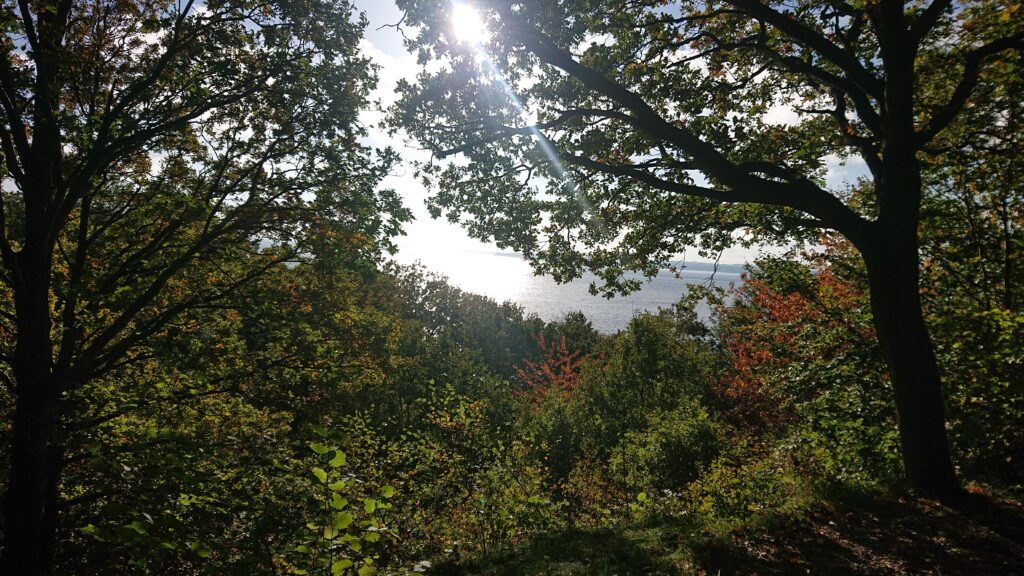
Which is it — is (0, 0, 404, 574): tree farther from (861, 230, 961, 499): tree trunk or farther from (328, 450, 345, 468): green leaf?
(861, 230, 961, 499): tree trunk

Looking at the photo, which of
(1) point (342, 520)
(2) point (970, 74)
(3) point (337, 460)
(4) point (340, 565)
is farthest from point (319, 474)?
(2) point (970, 74)

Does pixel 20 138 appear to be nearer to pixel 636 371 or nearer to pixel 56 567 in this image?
pixel 56 567

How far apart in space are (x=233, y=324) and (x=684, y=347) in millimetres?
24051

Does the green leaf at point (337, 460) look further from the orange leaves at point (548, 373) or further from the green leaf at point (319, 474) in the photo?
the orange leaves at point (548, 373)

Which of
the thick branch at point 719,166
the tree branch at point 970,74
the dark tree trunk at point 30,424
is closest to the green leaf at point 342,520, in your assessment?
the thick branch at point 719,166

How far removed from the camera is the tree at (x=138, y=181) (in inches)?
232

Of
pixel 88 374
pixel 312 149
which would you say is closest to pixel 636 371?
pixel 312 149

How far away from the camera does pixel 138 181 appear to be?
838 cm

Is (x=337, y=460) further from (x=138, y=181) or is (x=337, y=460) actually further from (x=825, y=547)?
(x=138, y=181)

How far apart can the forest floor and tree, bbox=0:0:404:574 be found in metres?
5.98

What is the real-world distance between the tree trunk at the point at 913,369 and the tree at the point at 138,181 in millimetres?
7846

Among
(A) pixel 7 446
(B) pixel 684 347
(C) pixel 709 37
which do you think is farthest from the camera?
(B) pixel 684 347

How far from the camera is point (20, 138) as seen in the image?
239 inches

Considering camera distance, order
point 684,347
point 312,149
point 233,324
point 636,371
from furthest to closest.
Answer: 1. point 684,347
2. point 636,371
3. point 233,324
4. point 312,149
